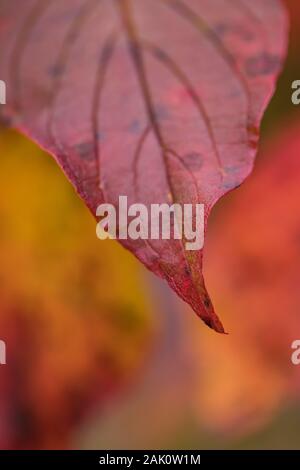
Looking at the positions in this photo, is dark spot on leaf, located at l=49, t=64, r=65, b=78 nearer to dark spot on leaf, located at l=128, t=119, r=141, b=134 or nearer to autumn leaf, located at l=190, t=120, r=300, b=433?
dark spot on leaf, located at l=128, t=119, r=141, b=134

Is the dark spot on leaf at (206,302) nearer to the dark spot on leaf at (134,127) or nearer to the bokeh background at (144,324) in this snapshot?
the dark spot on leaf at (134,127)

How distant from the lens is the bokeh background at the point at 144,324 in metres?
0.80

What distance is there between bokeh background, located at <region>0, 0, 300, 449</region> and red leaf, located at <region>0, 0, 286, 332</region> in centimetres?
33

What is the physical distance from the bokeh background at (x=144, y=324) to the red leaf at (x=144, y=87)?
333 mm

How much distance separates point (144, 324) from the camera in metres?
0.88

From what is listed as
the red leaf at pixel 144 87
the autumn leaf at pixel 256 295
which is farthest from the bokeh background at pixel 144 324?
the red leaf at pixel 144 87

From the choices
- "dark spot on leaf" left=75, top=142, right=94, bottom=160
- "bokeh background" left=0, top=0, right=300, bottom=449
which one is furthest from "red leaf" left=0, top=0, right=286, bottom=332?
"bokeh background" left=0, top=0, right=300, bottom=449

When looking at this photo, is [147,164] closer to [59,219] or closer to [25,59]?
[25,59]

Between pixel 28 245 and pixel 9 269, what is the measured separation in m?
0.03

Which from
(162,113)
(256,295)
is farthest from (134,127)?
(256,295)

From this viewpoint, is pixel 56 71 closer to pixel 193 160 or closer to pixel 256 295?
pixel 193 160

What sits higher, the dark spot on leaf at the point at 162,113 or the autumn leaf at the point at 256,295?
the dark spot on leaf at the point at 162,113

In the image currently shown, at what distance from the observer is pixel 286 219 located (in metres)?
0.81
